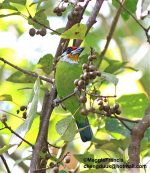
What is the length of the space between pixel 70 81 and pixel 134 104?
52 centimetres

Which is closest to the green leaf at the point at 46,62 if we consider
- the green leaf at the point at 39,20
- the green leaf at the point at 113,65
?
the green leaf at the point at 39,20

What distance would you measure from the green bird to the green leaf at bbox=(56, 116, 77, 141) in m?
0.20

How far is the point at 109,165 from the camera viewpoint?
8.27ft

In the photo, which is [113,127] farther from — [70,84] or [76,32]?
[76,32]

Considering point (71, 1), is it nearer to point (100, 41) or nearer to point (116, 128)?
point (116, 128)

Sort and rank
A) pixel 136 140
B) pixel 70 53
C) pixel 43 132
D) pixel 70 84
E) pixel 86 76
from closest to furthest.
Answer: pixel 86 76, pixel 43 132, pixel 136 140, pixel 70 84, pixel 70 53

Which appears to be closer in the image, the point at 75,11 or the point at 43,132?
the point at 43,132

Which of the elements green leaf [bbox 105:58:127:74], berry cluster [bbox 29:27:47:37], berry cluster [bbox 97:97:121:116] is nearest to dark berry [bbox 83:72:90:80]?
berry cluster [bbox 97:97:121:116]

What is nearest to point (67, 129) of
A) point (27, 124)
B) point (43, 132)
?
point (43, 132)

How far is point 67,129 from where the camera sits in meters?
2.14

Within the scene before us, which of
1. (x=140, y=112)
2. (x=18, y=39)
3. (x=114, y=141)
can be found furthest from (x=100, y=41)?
(x=114, y=141)

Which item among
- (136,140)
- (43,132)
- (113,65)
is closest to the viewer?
(43,132)

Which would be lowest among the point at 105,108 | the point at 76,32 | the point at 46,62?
the point at 105,108

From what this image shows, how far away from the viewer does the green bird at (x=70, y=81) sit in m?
2.39
